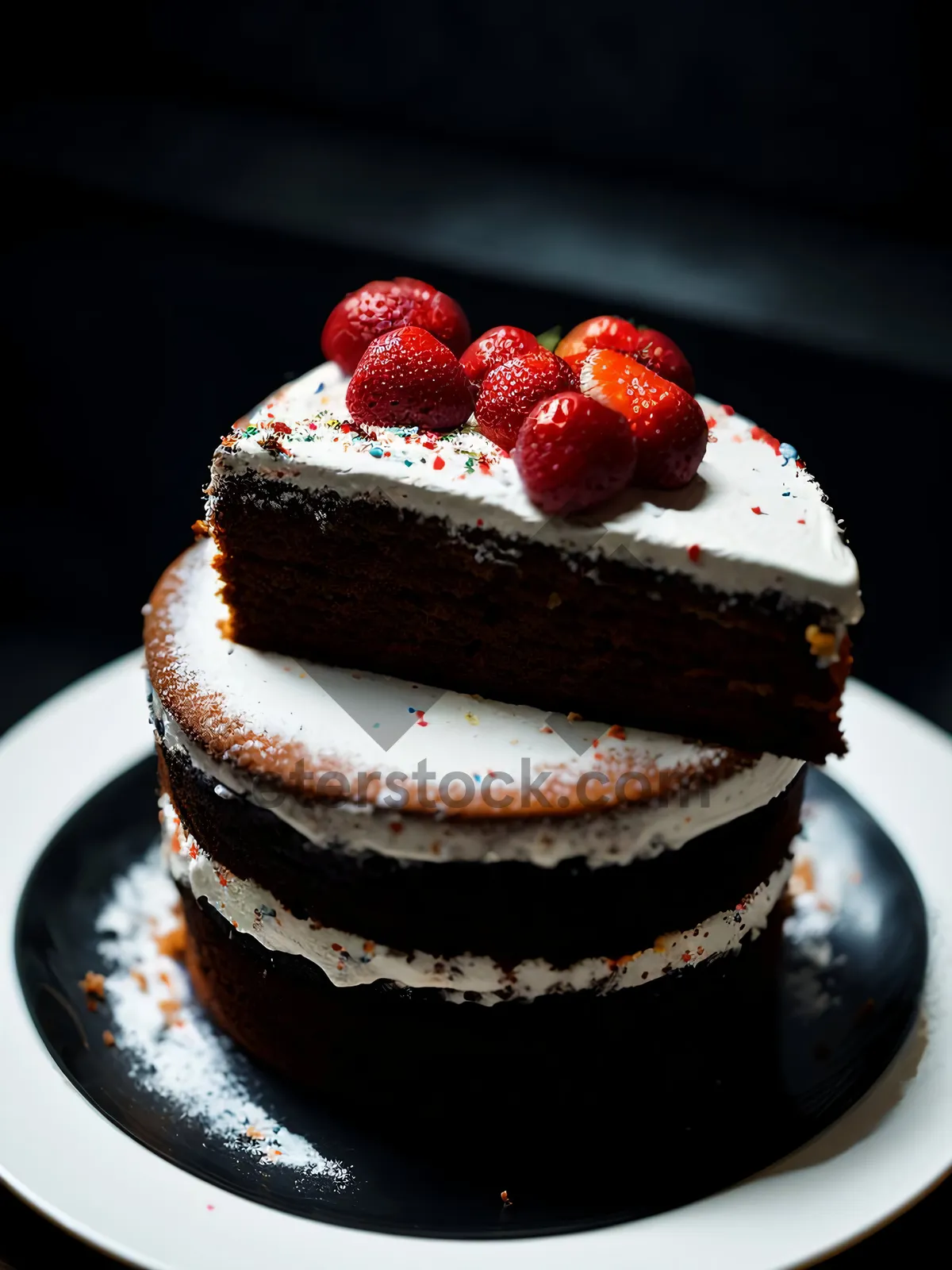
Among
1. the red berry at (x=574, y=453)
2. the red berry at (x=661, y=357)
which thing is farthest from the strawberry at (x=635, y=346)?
the red berry at (x=574, y=453)

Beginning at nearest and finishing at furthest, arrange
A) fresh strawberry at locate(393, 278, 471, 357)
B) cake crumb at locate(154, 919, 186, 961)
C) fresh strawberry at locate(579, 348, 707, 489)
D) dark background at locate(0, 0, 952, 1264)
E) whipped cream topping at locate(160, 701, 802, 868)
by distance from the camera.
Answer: whipped cream topping at locate(160, 701, 802, 868) < fresh strawberry at locate(579, 348, 707, 489) < fresh strawberry at locate(393, 278, 471, 357) < cake crumb at locate(154, 919, 186, 961) < dark background at locate(0, 0, 952, 1264)

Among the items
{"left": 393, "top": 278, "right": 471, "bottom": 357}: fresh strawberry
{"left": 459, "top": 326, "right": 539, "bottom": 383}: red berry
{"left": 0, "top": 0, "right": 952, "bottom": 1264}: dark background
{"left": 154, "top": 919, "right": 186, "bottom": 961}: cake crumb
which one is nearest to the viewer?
{"left": 459, "top": 326, "right": 539, "bottom": 383}: red berry

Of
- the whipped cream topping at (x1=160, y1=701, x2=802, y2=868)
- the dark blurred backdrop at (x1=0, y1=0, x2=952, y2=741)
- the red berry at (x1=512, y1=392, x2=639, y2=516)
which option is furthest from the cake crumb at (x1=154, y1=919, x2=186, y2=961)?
the red berry at (x1=512, y1=392, x2=639, y2=516)

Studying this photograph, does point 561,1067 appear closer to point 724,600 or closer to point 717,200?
point 724,600

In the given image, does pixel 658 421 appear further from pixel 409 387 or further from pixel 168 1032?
pixel 168 1032

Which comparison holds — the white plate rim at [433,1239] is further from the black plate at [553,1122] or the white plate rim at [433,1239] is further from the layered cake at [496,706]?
the layered cake at [496,706]

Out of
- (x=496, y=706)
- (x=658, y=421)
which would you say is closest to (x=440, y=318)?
(x=658, y=421)

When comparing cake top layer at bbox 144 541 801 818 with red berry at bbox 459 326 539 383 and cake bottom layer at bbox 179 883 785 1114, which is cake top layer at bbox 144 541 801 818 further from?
red berry at bbox 459 326 539 383
